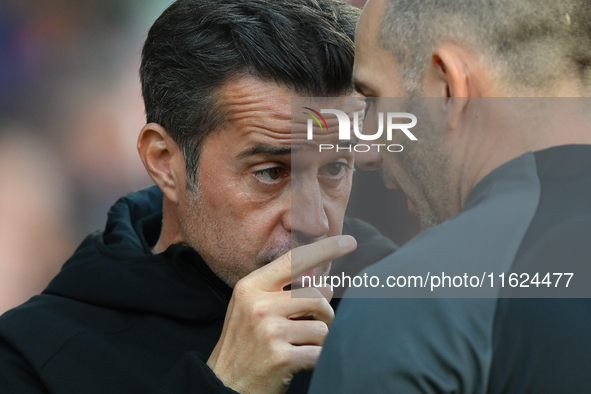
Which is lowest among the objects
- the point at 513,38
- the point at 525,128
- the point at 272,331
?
the point at 272,331

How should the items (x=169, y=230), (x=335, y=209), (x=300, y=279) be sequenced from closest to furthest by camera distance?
(x=300, y=279)
(x=335, y=209)
(x=169, y=230)

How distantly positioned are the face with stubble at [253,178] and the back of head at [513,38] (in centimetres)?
77

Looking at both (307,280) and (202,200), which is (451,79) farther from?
(202,200)

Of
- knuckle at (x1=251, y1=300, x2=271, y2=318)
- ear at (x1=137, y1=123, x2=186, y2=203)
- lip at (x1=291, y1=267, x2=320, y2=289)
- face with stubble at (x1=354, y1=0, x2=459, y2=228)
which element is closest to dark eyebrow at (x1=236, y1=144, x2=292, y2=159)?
ear at (x1=137, y1=123, x2=186, y2=203)

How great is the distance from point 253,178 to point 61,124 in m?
3.29

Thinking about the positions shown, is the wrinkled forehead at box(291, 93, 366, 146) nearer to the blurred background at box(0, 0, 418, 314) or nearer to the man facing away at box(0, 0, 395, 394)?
the man facing away at box(0, 0, 395, 394)

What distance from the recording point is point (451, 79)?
941 millimetres

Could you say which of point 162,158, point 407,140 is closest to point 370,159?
point 407,140

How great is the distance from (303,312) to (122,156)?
12.2 feet

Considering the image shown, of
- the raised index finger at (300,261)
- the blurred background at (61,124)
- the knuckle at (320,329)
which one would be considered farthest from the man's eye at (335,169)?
the blurred background at (61,124)

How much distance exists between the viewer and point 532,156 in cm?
88

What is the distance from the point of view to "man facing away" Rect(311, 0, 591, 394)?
0.75 meters

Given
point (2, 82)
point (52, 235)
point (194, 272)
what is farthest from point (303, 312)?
point (2, 82)

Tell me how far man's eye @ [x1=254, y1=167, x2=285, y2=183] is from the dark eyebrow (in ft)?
0.22
